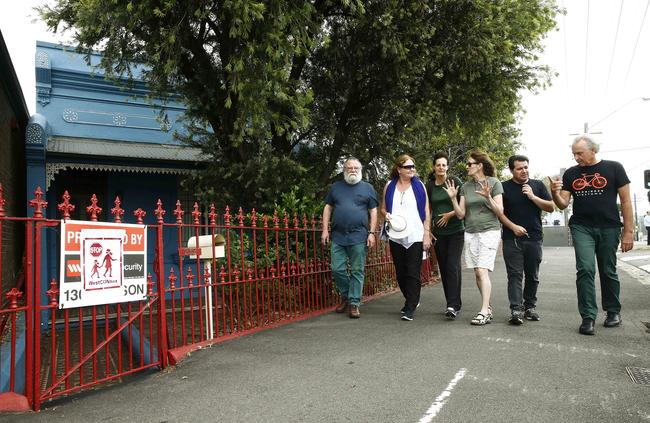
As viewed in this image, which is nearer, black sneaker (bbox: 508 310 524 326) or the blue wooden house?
black sneaker (bbox: 508 310 524 326)

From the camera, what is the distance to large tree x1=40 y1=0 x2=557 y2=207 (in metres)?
6.68

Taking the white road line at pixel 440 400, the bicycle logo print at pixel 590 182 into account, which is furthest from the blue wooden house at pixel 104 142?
the white road line at pixel 440 400

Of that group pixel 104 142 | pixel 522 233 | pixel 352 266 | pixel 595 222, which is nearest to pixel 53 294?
pixel 352 266

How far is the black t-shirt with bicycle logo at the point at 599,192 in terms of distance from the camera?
16.1ft

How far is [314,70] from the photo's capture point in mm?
9969

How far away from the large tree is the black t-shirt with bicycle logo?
3659mm

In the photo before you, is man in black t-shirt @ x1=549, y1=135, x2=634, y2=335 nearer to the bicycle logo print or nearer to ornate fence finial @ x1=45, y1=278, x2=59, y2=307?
the bicycle logo print

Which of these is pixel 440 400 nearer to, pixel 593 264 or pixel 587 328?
pixel 587 328

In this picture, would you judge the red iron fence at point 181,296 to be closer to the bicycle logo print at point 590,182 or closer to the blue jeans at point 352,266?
the blue jeans at point 352,266

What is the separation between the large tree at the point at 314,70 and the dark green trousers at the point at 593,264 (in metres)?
3.86

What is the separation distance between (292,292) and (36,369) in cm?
330

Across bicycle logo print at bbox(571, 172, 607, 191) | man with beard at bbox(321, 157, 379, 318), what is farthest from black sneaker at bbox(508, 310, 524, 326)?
man with beard at bbox(321, 157, 379, 318)

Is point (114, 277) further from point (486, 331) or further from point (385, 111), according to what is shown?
point (385, 111)

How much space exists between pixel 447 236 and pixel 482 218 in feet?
1.95
